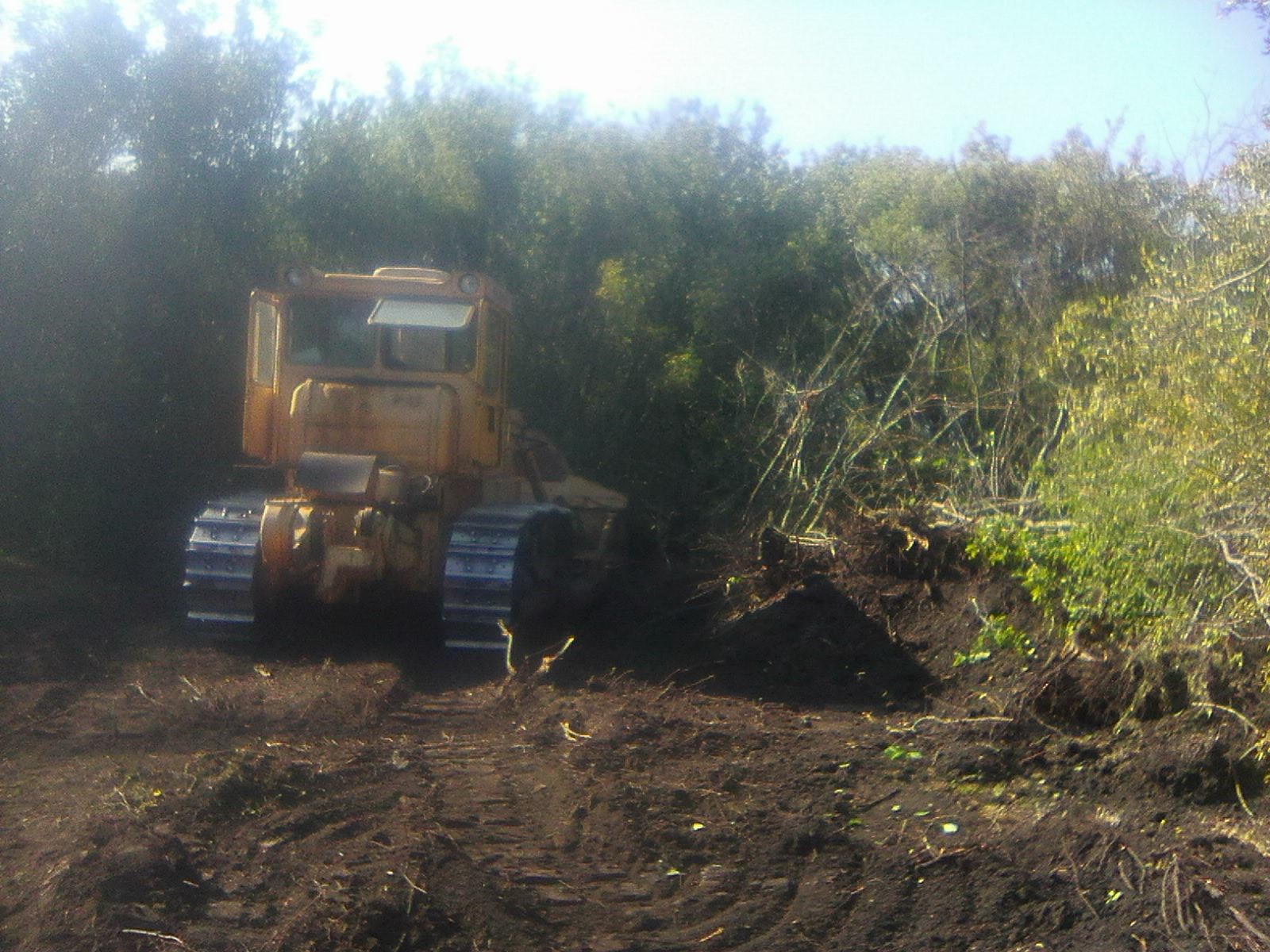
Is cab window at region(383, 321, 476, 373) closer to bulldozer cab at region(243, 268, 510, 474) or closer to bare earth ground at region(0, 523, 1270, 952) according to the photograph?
bulldozer cab at region(243, 268, 510, 474)

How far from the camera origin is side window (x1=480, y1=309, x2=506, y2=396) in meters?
9.41

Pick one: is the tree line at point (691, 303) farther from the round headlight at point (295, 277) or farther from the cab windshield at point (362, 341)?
the round headlight at point (295, 277)

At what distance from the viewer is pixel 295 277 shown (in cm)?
909

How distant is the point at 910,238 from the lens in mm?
13297

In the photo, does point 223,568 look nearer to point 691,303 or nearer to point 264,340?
point 264,340

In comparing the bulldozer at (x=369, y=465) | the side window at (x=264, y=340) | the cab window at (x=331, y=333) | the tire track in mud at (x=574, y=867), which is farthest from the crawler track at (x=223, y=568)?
the tire track in mud at (x=574, y=867)

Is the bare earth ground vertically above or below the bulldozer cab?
below

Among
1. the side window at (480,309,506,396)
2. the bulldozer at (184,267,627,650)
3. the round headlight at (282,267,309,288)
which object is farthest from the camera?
the side window at (480,309,506,396)

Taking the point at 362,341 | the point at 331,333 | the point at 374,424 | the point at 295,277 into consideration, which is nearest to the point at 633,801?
the point at 374,424

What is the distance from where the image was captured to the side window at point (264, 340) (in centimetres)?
927

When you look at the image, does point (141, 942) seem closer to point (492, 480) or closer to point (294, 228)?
point (492, 480)

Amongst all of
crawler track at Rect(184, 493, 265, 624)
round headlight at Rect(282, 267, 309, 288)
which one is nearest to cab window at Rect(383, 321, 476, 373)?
round headlight at Rect(282, 267, 309, 288)

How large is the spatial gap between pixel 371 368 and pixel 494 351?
39.7 inches

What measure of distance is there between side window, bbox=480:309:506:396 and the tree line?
2.88 m
